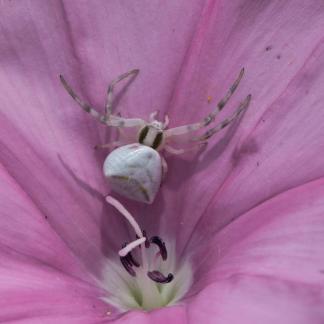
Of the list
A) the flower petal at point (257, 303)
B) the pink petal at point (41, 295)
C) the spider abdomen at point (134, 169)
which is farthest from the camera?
the spider abdomen at point (134, 169)

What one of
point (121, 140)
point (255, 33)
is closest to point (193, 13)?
point (255, 33)

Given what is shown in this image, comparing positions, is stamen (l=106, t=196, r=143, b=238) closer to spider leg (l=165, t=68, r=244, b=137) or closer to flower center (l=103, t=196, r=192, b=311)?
flower center (l=103, t=196, r=192, b=311)

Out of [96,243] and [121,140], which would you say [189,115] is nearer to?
[121,140]

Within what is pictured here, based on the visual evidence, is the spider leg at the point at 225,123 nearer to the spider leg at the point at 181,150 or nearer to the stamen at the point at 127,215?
the spider leg at the point at 181,150

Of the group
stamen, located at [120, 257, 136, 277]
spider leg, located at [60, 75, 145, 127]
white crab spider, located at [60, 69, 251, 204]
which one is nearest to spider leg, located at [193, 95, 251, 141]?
white crab spider, located at [60, 69, 251, 204]

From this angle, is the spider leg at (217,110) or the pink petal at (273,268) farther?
the spider leg at (217,110)

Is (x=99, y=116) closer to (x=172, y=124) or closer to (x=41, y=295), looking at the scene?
(x=172, y=124)

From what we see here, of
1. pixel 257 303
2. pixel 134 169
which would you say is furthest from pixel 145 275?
pixel 257 303

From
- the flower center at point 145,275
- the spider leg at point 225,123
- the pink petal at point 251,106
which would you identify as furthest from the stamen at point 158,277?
the spider leg at point 225,123
